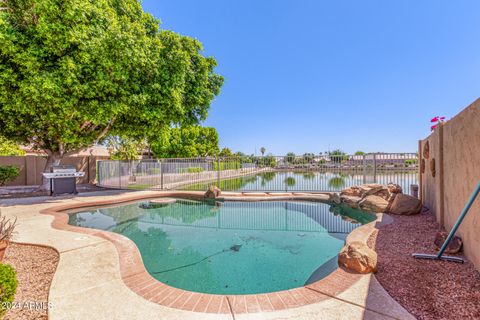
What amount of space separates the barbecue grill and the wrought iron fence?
305cm

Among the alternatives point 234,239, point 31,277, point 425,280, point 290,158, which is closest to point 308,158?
point 290,158

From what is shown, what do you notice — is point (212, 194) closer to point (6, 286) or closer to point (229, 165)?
point (229, 165)

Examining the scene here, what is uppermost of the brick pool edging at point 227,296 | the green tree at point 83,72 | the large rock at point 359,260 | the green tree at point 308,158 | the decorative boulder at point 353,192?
the green tree at point 83,72

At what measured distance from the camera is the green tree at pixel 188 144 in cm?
3894

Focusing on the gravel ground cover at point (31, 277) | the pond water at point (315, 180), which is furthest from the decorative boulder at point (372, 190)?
the gravel ground cover at point (31, 277)

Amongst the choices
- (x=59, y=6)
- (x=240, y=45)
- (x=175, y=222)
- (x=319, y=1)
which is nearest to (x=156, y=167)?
(x=175, y=222)

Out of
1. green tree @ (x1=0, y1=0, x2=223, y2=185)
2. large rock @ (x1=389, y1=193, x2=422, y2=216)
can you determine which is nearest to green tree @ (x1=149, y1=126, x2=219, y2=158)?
green tree @ (x1=0, y1=0, x2=223, y2=185)

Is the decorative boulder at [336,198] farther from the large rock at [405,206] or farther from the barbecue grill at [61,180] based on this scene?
the barbecue grill at [61,180]

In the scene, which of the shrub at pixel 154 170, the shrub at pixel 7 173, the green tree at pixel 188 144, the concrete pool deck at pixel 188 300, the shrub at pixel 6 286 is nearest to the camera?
the shrub at pixel 6 286

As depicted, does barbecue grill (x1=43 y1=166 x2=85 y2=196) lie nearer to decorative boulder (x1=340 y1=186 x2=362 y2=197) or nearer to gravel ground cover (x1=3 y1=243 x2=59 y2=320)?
gravel ground cover (x1=3 y1=243 x2=59 y2=320)

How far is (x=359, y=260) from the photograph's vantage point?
3.06 m

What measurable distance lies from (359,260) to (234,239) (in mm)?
3176

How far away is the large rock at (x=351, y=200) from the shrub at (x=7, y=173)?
1832 cm

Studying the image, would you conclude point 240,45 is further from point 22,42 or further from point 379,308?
point 379,308
